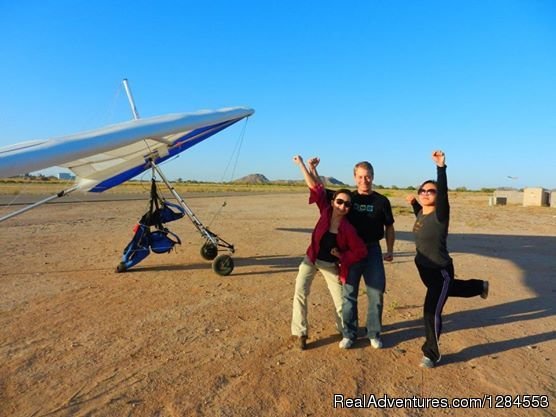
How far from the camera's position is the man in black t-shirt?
451 cm

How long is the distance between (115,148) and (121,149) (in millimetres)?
2867

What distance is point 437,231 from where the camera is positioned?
4117 millimetres

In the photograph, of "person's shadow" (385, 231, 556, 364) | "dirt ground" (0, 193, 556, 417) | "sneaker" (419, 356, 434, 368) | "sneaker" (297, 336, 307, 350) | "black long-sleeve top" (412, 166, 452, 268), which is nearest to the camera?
"dirt ground" (0, 193, 556, 417)

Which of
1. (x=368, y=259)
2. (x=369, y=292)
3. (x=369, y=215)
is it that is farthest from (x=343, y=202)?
(x=369, y=292)

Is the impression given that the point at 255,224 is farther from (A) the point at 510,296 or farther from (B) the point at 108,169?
(A) the point at 510,296

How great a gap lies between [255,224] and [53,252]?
8.23m

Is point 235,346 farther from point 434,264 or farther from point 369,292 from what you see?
point 434,264

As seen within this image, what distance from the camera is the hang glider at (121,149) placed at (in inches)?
145

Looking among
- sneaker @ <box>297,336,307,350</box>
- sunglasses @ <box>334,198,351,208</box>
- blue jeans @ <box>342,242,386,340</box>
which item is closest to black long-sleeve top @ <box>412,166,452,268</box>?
blue jeans @ <box>342,242,386,340</box>

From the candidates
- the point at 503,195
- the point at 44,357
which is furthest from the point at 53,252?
the point at 503,195

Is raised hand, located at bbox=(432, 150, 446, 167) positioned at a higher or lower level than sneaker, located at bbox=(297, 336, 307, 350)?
higher

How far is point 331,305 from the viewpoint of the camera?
20.0ft

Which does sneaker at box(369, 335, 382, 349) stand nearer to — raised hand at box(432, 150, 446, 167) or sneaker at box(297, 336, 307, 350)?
sneaker at box(297, 336, 307, 350)

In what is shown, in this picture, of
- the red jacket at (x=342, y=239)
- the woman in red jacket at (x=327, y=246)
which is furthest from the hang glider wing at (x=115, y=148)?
the red jacket at (x=342, y=239)
